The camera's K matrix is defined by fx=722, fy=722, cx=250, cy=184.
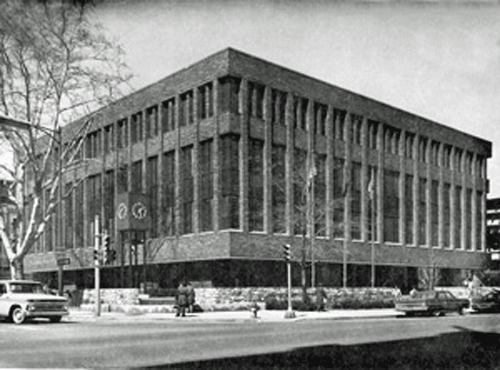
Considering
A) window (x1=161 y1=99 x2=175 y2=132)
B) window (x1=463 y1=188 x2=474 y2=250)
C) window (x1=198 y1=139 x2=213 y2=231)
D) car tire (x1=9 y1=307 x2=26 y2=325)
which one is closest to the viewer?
car tire (x1=9 y1=307 x2=26 y2=325)

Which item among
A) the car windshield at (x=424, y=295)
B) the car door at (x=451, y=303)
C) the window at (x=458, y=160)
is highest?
the window at (x=458, y=160)

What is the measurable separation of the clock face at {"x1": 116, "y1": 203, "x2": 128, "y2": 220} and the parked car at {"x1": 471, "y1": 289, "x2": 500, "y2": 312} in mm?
20875

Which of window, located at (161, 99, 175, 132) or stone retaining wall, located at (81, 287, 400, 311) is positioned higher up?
window, located at (161, 99, 175, 132)

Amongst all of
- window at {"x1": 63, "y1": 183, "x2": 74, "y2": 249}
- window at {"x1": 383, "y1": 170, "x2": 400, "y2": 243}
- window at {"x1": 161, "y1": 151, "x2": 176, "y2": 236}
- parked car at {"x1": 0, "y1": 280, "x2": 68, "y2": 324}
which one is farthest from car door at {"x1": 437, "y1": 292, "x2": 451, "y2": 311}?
window at {"x1": 63, "y1": 183, "x2": 74, "y2": 249}

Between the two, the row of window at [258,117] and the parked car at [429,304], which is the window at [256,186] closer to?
the row of window at [258,117]

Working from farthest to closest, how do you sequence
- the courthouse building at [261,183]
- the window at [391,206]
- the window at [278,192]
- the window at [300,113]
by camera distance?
1. the window at [391,206]
2. the window at [300,113]
3. the window at [278,192]
4. the courthouse building at [261,183]

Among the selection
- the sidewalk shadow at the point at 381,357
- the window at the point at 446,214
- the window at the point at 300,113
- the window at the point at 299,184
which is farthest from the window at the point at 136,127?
the sidewalk shadow at the point at 381,357

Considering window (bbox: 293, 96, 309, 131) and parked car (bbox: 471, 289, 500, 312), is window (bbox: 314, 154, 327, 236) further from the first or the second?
parked car (bbox: 471, 289, 500, 312)

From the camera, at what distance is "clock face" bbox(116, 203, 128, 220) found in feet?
145

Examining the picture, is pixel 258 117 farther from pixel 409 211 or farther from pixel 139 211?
pixel 409 211

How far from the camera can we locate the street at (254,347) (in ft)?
44.5

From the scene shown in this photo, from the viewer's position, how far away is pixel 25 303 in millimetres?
24781

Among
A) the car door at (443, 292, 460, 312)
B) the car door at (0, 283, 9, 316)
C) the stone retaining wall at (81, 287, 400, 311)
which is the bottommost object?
the stone retaining wall at (81, 287, 400, 311)

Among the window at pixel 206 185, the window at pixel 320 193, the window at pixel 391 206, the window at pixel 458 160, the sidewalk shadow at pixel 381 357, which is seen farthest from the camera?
the window at pixel 458 160
